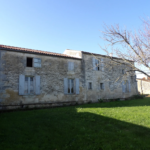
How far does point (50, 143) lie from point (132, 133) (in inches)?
107

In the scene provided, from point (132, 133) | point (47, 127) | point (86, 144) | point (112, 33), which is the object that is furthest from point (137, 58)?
point (47, 127)

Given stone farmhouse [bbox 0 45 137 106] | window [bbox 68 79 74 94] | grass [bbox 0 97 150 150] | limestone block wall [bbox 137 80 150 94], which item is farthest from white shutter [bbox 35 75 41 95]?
limestone block wall [bbox 137 80 150 94]

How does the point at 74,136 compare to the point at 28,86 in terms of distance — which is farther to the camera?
the point at 28,86

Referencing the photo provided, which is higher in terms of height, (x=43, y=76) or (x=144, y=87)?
(x=43, y=76)

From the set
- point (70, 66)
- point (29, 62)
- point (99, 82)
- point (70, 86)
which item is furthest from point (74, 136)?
point (99, 82)

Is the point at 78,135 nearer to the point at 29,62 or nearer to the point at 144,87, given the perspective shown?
the point at 29,62

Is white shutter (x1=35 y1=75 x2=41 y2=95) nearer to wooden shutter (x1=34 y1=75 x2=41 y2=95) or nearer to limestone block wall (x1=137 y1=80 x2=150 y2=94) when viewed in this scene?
wooden shutter (x1=34 y1=75 x2=41 y2=95)

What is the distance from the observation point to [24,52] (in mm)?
10078

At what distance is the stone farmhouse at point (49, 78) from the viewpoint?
9375 mm

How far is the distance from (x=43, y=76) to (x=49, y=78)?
52 centimetres

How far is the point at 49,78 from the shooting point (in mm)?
10875

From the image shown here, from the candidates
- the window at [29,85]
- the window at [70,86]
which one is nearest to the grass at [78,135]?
the window at [29,85]

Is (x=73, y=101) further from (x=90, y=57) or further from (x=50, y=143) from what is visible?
(x=50, y=143)

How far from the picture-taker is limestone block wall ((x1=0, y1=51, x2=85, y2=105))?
930cm
